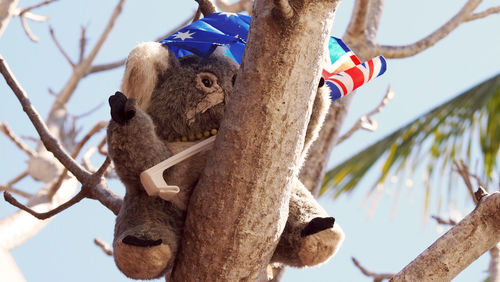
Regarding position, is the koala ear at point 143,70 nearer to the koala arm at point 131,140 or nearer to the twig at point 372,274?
the koala arm at point 131,140

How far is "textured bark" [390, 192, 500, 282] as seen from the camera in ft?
3.39

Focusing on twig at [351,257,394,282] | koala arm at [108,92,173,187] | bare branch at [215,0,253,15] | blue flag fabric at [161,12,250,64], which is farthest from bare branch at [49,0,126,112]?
koala arm at [108,92,173,187]

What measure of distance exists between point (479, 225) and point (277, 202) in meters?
0.38

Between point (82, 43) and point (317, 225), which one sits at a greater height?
point (317, 225)

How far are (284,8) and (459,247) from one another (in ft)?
1.73

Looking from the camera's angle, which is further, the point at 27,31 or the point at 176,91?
the point at 27,31

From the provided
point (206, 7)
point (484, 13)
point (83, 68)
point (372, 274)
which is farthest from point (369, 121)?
point (83, 68)

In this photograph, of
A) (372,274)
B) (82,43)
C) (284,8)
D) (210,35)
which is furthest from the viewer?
(82,43)

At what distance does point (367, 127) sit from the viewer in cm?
216

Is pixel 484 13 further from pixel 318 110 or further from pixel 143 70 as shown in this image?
pixel 143 70

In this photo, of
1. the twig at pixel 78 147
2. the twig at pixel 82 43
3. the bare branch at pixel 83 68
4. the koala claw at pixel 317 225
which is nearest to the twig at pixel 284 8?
the koala claw at pixel 317 225

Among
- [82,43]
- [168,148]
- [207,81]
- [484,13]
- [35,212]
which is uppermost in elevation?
[484,13]

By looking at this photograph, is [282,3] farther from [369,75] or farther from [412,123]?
[412,123]

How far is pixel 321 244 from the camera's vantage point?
113 cm
